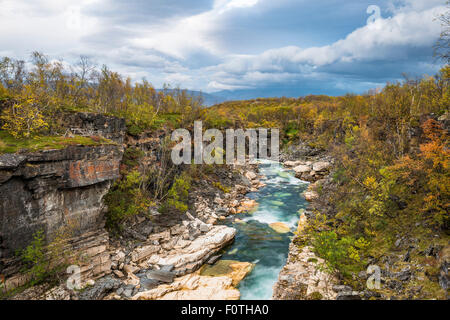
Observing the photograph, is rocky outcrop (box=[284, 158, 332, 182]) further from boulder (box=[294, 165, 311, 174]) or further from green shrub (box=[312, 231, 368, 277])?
green shrub (box=[312, 231, 368, 277])

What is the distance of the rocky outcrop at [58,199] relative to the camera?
33.6 ft

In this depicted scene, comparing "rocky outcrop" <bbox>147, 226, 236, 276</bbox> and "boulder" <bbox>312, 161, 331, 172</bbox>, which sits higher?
"boulder" <bbox>312, 161, 331, 172</bbox>

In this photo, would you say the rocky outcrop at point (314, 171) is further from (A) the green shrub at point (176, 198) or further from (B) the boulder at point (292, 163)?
(A) the green shrub at point (176, 198)

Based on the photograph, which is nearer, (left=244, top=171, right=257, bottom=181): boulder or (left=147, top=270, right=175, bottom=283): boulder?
(left=147, top=270, right=175, bottom=283): boulder

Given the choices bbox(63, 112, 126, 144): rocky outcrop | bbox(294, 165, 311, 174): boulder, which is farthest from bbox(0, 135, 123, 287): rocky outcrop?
bbox(294, 165, 311, 174): boulder

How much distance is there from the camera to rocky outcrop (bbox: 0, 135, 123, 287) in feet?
33.6

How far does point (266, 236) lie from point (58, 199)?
44.5 feet

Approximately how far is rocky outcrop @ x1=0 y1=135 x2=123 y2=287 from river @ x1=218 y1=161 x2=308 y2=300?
8084 mm

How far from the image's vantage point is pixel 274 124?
48.8 meters

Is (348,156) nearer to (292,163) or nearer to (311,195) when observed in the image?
(311,195)

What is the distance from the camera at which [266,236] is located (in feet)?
59.6

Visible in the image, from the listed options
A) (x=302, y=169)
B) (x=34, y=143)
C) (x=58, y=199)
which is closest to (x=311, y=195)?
(x=302, y=169)

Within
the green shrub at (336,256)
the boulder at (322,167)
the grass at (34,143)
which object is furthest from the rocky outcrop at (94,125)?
the boulder at (322,167)
